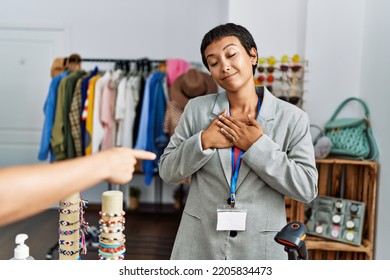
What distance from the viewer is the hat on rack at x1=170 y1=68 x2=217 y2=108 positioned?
10.5 feet

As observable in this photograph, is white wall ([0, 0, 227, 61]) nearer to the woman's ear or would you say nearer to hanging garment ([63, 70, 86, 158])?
hanging garment ([63, 70, 86, 158])

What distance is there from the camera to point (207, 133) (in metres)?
1.17

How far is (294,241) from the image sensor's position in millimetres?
856

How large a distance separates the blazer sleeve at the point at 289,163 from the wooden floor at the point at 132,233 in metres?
1.92

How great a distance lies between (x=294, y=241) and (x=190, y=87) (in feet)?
7.96

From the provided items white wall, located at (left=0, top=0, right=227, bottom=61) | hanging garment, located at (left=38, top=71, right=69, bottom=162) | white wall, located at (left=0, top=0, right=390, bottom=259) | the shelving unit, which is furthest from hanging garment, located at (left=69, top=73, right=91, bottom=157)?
the shelving unit

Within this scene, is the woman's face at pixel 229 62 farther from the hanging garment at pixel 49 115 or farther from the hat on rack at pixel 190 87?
the hanging garment at pixel 49 115

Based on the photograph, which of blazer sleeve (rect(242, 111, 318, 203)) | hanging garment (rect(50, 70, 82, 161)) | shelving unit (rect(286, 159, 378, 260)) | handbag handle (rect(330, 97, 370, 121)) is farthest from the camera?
hanging garment (rect(50, 70, 82, 161))

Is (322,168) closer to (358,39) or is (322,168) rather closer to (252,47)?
(358,39)

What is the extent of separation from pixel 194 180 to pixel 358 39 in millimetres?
1897

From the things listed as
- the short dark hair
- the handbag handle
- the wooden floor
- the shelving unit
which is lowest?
the wooden floor

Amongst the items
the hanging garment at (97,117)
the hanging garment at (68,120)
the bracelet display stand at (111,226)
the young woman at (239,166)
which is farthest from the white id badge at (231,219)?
the hanging garment at (68,120)

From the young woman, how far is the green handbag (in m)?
1.41
